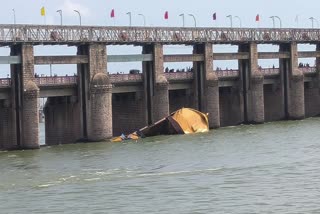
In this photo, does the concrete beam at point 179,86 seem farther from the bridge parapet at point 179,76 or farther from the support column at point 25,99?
the support column at point 25,99

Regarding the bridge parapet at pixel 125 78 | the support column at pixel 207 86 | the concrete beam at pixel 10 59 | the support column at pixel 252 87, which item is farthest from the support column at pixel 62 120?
the support column at pixel 252 87

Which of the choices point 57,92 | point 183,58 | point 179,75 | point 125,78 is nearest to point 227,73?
point 179,75

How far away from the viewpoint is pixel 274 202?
111 ft

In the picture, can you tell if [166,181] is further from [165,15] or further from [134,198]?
[165,15]

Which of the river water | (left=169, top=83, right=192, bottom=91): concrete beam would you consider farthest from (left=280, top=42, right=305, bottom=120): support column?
the river water

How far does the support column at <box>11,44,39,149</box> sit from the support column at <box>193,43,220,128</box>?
25.4 m

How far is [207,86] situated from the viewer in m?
91.8

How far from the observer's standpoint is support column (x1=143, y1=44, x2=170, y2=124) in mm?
85500

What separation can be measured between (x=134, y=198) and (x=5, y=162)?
25.4 meters

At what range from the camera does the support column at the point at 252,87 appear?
97812 mm

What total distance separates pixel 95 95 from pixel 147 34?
43.7ft

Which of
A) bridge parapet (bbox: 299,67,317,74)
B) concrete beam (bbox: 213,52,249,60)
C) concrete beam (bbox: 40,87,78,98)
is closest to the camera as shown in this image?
concrete beam (bbox: 40,87,78,98)

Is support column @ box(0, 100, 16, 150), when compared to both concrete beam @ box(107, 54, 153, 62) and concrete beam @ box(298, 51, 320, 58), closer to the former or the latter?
concrete beam @ box(107, 54, 153, 62)

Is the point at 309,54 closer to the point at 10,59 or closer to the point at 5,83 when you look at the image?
the point at 5,83
